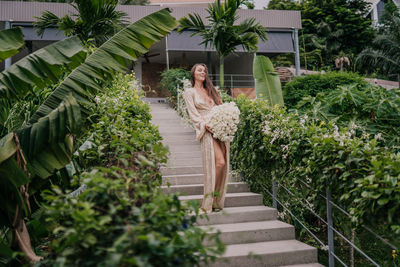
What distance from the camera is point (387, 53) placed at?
23297mm

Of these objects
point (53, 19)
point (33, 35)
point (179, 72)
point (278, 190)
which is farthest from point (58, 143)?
point (33, 35)

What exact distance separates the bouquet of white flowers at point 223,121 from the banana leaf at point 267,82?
309 cm

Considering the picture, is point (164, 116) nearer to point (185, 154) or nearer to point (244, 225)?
point (185, 154)

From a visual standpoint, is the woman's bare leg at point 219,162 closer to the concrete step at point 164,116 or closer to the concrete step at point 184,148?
the concrete step at point 184,148

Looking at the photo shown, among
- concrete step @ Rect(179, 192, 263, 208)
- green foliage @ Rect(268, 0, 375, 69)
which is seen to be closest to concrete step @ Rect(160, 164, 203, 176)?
concrete step @ Rect(179, 192, 263, 208)

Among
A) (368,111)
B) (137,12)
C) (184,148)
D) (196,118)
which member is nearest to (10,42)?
(196,118)

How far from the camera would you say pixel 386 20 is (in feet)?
81.4

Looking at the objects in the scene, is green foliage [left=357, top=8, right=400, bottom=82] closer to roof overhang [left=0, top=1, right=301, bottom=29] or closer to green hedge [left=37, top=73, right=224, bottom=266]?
roof overhang [left=0, top=1, right=301, bottom=29]

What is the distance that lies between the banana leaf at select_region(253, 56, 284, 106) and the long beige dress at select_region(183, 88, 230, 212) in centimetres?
281

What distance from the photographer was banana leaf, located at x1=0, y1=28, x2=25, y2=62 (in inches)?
128

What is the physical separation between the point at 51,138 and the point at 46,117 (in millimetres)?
183

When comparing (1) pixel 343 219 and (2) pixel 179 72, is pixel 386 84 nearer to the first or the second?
(2) pixel 179 72

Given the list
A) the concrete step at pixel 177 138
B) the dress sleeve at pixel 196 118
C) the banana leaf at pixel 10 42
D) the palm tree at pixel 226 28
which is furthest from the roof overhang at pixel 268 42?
the banana leaf at pixel 10 42

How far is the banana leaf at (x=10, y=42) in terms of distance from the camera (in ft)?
10.6
